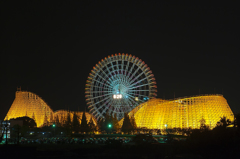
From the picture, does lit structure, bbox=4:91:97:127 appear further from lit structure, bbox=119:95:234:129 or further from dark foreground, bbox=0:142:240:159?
dark foreground, bbox=0:142:240:159

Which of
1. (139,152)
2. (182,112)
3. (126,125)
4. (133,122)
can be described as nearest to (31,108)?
(126,125)

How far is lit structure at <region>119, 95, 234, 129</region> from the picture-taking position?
103 meters

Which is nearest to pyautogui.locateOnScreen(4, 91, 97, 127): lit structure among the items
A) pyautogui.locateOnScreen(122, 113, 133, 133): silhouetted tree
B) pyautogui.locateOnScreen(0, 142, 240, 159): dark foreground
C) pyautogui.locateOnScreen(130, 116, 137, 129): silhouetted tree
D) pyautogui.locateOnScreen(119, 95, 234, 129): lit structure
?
pyautogui.locateOnScreen(130, 116, 137, 129): silhouetted tree

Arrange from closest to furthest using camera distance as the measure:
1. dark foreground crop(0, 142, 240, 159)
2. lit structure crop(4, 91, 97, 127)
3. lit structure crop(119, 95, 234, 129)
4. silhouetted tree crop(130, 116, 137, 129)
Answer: dark foreground crop(0, 142, 240, 159) → lit structure crop(119, 95, 234, 129) → silhouetted tree crop(130, 116, 137, 129) → lit structure crop(4, 91, 97, 127)

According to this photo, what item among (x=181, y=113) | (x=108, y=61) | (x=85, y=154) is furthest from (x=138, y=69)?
(x=85, y=154)

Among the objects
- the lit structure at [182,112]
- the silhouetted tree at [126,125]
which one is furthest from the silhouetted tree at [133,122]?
the lit structure at [182,112]

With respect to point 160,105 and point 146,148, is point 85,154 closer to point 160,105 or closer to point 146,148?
point 146,148

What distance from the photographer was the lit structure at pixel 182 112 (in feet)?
339

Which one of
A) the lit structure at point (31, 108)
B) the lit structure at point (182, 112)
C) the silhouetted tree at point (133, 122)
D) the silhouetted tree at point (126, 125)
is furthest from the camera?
the lit structure at point (31, 108)

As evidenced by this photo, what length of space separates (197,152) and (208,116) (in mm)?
47452

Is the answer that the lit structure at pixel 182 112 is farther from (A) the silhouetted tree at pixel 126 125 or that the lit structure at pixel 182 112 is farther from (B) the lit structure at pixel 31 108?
(B) the lit structure at pixel 31 108

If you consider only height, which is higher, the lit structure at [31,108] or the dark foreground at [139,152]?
the lit structure at [31,108]

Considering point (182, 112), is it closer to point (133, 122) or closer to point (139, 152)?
point (133, 122)

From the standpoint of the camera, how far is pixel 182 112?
106000mm
